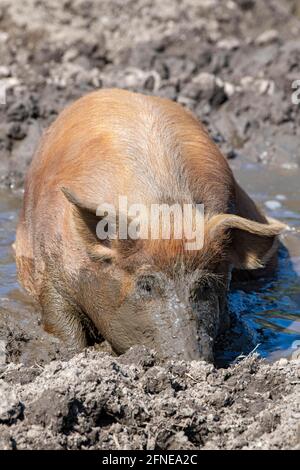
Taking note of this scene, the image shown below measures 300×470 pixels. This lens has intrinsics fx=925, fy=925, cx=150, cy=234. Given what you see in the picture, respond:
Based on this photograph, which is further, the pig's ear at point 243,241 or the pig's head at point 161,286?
the pig's ear at point 243,241

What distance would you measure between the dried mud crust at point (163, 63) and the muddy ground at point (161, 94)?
2cm

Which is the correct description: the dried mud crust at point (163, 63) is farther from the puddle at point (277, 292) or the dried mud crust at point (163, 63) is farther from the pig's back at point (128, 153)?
the pig's back at point (128, 153)

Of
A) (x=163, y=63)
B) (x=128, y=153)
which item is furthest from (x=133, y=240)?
(x=163, y=63)

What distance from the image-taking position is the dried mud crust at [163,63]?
10.2m

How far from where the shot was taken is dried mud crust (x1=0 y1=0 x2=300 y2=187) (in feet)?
33.4

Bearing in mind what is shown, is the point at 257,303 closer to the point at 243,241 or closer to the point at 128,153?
the point at 243,241

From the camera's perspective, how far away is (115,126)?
6.19 meters

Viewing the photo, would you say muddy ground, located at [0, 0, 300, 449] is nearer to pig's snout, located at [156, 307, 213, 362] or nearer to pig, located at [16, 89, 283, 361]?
pig's snout, located at [156, 307, 213, 362]

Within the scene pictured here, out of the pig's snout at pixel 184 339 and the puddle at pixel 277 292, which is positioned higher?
the pig's snout at pixel 184 339

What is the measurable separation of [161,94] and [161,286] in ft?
18.1

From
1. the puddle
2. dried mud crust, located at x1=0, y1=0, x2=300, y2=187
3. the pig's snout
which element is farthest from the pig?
dried mud crust, located at x1=0, y1=0, x2=300, y2=187

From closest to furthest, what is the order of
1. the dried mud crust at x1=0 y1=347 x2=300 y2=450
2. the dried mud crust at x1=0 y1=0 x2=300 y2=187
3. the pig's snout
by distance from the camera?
the dried mud crust at x1=0 y1=347 x2=300 y2=450 < the pig's snout < the dried mud crust at x1=0 y1=0 x2=300 y2=187

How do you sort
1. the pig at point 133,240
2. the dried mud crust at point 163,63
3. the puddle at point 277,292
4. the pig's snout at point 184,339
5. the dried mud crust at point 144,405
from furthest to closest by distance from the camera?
1. the dried mud crust at point 163,63
2. the puddle at point 277,292
3. the pig at point 133,240
4. the pig's snout at point 184,339
5. the dried mud crust at point 144,405

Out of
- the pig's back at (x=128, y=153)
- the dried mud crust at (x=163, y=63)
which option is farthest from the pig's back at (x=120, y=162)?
the dried mud crust at (x=163, y=63)
